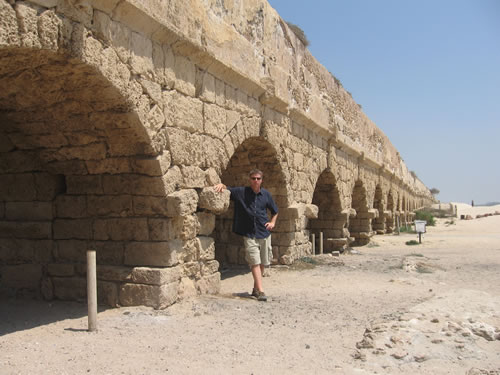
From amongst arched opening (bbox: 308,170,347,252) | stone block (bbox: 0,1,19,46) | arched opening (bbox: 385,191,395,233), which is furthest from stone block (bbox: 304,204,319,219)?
arched opening (bbox: 385,191,395,233)

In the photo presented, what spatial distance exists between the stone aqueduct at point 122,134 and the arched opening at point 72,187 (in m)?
0.01

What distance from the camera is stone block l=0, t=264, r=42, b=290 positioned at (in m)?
4.99

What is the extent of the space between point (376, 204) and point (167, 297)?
1423cm

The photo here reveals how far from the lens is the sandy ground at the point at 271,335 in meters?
3.14

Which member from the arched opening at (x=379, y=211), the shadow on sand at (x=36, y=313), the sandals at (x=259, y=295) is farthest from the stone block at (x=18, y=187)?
the arched opening at (x=379, y=211)

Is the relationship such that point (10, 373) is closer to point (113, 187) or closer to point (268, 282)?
point (113, 187)

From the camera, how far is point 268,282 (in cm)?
646

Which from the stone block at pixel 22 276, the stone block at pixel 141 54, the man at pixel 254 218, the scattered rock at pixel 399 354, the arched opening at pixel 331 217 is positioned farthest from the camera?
the arched opening at pixel 331 217

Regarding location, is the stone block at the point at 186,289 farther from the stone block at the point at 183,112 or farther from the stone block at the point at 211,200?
the stone block at the point at 183,112

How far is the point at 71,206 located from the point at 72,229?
235 millimetres

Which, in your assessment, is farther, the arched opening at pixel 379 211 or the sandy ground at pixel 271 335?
the arched opening at pixel 379 211

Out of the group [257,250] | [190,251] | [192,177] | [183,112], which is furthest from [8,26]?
[257,250]

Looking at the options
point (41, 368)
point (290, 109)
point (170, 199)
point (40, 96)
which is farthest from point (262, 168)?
point (41, 368)

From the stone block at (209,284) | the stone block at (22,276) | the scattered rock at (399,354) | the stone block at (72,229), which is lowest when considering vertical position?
the scattered rock at (399,354)
